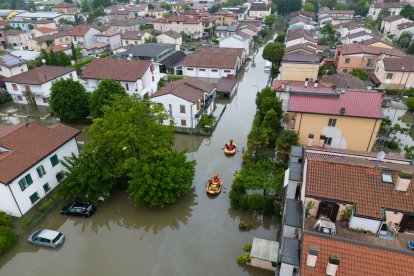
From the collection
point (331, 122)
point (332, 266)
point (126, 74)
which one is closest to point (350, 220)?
point (332, 266)

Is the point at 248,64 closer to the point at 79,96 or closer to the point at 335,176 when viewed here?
the point at 79,96

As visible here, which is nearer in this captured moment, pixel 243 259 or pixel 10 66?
pixel 243 259

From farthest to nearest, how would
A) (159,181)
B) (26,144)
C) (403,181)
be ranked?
(26,144), (159,181), (403,181)

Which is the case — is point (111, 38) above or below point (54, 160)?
below

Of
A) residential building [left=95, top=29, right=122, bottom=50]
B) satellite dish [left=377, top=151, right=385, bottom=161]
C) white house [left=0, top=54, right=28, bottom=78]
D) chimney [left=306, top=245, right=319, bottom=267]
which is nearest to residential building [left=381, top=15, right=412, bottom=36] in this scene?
residential building [left=95, top=29, right=122, bottom=50]

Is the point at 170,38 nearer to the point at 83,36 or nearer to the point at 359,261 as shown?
the point at 83,36

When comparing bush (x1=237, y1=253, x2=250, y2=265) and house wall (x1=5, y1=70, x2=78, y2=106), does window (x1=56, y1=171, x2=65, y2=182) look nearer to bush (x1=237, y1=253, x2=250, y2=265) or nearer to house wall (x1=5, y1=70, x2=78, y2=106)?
bush (x1=237, y1=253, x2=250, y2=265)

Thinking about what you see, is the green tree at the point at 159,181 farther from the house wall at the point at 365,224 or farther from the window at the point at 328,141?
the window at the point at 328,141
